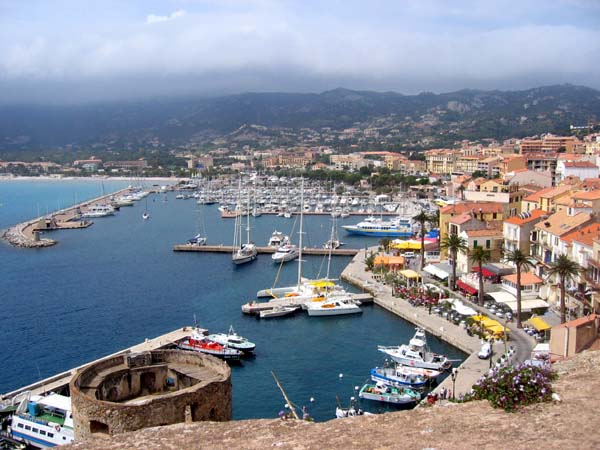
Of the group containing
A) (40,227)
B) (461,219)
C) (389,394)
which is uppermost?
(461,219)

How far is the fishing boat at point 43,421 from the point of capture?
71.5 feet

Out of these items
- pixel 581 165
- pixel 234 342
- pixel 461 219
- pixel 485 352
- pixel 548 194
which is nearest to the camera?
pixel 485 352

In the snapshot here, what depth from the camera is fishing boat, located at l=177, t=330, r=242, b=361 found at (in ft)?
96.5

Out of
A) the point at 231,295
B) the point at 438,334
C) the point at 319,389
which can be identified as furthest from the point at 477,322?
the point at 231,295

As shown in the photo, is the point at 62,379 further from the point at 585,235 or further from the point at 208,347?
the point at 585,235

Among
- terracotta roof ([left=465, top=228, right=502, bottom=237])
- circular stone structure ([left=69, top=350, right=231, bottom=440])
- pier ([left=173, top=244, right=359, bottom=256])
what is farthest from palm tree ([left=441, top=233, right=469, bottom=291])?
circular stone structure ([left=69, top=350, right=231, bottom=440])

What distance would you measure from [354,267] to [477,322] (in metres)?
18.0

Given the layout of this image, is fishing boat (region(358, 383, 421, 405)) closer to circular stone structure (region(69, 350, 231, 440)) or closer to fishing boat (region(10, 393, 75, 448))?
fishing boat (region(10, 393, 75, 448))

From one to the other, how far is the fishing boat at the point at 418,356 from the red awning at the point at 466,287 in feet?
23.4

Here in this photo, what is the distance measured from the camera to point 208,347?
29938 millimetres

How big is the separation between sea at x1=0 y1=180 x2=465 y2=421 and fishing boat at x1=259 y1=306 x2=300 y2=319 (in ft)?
1.50

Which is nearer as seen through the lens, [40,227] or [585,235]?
[585,235]

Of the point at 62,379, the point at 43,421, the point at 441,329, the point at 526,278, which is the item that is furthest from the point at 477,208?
the point at 43,421

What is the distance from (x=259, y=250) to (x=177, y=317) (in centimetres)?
2141
